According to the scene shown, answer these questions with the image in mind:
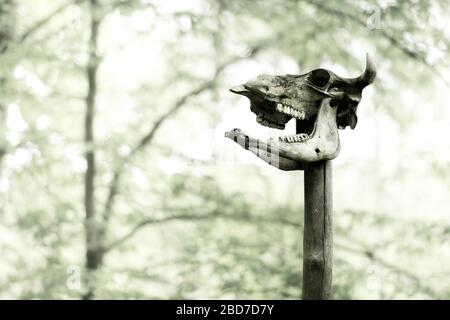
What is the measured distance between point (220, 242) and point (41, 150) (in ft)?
5.76

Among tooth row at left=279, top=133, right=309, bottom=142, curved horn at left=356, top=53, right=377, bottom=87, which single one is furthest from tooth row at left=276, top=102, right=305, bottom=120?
curved horn at left=356, top=53, right=377, bottom=87

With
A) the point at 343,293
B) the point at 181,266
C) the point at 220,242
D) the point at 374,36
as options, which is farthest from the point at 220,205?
the point at 374,36

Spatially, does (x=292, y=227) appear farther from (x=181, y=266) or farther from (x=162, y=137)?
(x=162, y=137)

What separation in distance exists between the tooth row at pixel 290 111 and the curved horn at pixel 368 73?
274mm

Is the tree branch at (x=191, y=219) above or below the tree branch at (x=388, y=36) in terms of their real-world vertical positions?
below

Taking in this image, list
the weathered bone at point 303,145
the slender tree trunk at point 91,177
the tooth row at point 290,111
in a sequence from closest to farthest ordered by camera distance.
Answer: the weathered bone at point 303,145 → the tooth row at point 290,111 → the slender tree trunk at point 91,177

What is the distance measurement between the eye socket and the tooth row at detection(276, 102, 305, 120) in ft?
0.51

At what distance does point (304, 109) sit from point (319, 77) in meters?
0.16

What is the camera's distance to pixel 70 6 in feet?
16.0

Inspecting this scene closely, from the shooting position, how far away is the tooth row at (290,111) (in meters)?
2.00

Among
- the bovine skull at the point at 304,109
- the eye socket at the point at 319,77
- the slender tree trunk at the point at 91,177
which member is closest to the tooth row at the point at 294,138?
the bovine skull at the point at 304,109

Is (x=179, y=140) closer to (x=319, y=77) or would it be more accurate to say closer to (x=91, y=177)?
(x=91, y=177)

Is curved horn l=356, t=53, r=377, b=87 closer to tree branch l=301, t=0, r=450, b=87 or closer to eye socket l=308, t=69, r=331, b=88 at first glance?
eye socket l=308, t=69, r=331, b=88

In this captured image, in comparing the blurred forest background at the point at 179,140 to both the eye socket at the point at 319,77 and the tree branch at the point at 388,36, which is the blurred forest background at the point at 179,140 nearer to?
the tree branch at the point at 388,36
